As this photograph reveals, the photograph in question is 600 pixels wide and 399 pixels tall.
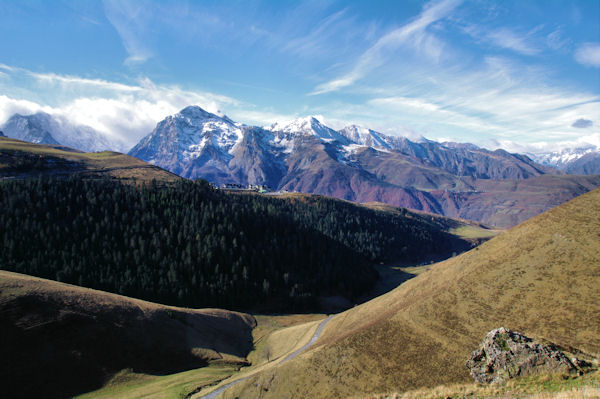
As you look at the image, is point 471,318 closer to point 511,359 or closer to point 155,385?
point 511,359

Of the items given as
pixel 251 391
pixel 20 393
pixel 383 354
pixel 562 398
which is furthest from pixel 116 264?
pixel 562 398

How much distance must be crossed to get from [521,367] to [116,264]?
137173mm

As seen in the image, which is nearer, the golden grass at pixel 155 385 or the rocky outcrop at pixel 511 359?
the rocky outcrop at pixel 511 359

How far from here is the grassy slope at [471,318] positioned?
4319cm

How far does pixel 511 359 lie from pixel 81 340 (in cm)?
6889

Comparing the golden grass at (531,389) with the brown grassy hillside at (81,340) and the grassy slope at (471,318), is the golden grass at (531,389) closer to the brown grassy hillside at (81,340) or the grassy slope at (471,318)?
the grassy slope at (471,318)

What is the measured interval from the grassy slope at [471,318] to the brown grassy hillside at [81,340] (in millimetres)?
24128

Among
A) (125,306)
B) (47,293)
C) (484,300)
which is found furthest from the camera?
(125,306)

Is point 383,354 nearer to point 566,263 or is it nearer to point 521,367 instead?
point 521,367

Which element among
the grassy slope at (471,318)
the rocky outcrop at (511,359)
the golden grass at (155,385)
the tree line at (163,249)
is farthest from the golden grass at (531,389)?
the tree line at (163,249)

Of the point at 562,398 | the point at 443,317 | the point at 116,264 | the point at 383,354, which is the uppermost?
the point at 562,398

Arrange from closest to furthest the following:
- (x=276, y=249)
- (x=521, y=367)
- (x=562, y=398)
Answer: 1. (x=562, y=398)
2. (x=521, y=367)
3. (x=276, y=249)

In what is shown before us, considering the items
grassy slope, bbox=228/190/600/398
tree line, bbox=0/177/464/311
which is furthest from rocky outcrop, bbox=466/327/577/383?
tree line, bbox=0/177/464/311

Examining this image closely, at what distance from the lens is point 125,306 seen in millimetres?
70562
